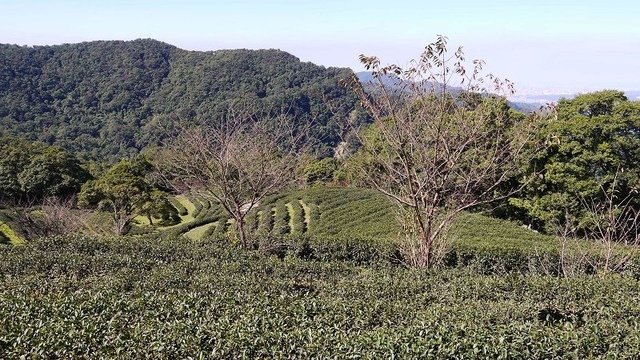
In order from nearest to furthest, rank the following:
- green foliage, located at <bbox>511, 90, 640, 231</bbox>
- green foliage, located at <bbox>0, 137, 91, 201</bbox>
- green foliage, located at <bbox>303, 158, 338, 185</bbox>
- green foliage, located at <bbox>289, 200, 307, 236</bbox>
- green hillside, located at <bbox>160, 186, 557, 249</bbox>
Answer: green hillside, located at <bbox>160, 186, 557, 249</bbox>
green foliage, located at <bbox>511, 90, 640, 231</bbox>
green foliage, located at <bbox>289, 200, 307, 236</bbox>
green foliage, located at <bbox>0, 137, 91, 201</bbox>
green foliage, located at <bbox>303, 158, 338, 185</bbox>

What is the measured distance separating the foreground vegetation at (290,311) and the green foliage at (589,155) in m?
21.5

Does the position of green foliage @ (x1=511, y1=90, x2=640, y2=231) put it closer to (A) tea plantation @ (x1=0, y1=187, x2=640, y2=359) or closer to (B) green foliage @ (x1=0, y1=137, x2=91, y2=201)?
(A) tea plantation @ (x1=0, y1=187, x2=640, y2=359)

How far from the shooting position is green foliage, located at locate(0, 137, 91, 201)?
47094 mm

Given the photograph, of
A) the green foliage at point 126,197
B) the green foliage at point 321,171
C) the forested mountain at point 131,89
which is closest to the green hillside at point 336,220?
the green foliage at point 126,197

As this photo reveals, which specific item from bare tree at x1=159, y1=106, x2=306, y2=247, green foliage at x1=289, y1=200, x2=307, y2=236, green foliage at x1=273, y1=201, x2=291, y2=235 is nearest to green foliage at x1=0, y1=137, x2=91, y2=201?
green foliage at x1=273, y1=201, x2=291, y2=235

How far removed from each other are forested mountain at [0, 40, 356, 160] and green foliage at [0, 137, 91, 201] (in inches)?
1053

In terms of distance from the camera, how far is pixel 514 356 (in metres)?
5.93

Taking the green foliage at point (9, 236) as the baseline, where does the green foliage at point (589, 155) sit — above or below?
above

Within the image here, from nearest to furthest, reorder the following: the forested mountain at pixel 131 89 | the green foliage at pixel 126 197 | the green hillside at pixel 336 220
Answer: the green hillside at pixel 336 220, the green foliage at pixel 126 197, the forested mountain at pixel 131 89

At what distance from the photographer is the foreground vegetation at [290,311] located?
5.90 meters

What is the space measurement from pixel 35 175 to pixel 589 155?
46.6 meters

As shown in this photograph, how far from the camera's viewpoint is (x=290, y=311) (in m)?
7.68

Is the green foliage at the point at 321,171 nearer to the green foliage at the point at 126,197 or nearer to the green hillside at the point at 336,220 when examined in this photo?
the green hillside at the point at 336,220

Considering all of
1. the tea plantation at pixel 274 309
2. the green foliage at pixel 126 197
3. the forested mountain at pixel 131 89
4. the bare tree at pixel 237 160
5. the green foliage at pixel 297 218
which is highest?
the forested mountain at pixel 131 89
